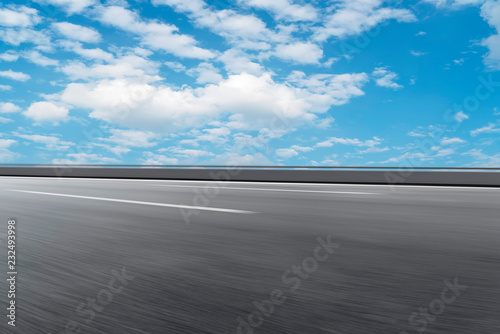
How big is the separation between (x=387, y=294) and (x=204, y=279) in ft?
3.68

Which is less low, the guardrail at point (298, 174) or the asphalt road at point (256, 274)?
the guardrail at point (298, 174)

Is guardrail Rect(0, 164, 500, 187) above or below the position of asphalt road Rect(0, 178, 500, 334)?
above

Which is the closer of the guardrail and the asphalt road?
the asphalt road

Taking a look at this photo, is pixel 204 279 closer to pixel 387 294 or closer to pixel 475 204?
pixel 387 294

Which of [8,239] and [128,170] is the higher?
[128,170]

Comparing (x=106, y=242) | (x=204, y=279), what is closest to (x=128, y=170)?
(x=106, y=242)

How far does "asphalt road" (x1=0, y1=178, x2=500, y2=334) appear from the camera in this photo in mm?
2355

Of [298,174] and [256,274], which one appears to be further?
[298,174]

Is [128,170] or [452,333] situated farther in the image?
[128,170]

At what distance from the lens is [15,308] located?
266cm

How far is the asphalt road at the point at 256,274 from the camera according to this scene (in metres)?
2.36

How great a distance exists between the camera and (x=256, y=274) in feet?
10.8

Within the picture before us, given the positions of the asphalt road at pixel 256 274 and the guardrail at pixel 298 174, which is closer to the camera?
the asphalt road at pixel 256 274

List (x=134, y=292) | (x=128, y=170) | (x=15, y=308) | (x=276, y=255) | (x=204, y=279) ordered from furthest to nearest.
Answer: (x=128, y=170) < (x=276, y=255) < (x=204, y=279) < (x=134, y=292) < (x=15, y=308)
